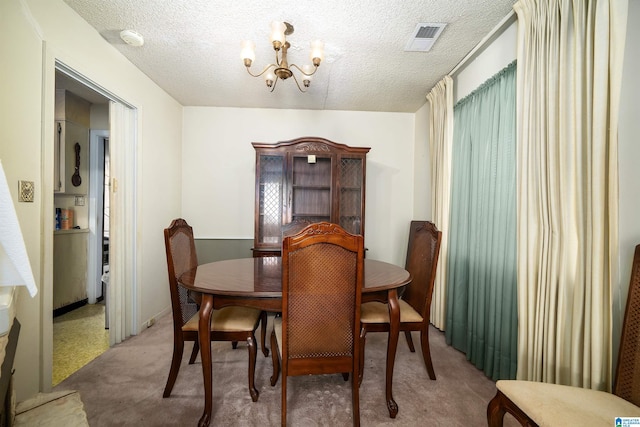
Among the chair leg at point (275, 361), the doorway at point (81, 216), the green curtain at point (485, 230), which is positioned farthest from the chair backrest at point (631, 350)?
the doorway at point (81, 216)

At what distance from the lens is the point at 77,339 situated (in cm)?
231

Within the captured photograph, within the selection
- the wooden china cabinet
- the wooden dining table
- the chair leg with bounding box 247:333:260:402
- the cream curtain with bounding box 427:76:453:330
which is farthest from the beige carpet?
the wooden china cabinet

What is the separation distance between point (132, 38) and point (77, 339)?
104 inches

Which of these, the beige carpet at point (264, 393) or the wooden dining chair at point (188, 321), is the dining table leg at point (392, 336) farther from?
the wooden dining chair at point (188, 321)

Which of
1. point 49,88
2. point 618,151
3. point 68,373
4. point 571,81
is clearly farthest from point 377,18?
point 68,373

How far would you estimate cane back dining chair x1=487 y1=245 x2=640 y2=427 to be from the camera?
870 mm

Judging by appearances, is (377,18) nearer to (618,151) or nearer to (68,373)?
(618,151)

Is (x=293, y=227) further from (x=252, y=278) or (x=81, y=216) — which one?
(x=81, y=216)

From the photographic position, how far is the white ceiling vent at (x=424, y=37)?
1774 millimetres

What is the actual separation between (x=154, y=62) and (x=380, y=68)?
2.05 metres

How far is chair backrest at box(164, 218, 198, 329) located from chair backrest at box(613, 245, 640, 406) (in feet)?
6.74

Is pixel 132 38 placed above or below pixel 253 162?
above

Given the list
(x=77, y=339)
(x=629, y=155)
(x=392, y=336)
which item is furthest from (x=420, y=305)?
(x=77, y=339)

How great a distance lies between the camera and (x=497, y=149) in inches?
72.0
